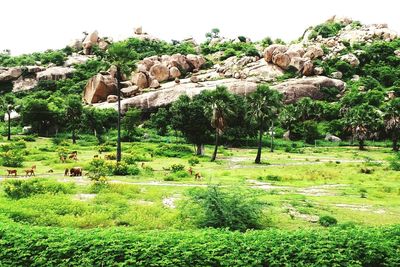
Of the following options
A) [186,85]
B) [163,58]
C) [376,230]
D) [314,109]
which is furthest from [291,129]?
[376,230]

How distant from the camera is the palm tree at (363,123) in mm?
81463

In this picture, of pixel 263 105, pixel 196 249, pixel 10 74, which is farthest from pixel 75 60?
pixel 196 249

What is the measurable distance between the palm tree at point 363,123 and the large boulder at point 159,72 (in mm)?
58028

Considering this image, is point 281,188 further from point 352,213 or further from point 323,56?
point 323,56

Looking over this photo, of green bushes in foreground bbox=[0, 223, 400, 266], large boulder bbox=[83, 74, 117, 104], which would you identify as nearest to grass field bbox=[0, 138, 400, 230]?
green bushes in foreground bbox=[0, 223, 400, 266]

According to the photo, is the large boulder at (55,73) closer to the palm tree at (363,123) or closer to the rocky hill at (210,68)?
the rocky hill at (210,68)

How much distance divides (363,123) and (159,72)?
6455 cm

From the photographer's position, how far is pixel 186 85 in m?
110

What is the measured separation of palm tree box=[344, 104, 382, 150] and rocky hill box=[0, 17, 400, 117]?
25.5 meters

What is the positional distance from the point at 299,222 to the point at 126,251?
12032 millimetres

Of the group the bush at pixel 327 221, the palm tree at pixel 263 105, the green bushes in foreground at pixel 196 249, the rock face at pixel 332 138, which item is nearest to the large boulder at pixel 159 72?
the rock face at pixel 332 138

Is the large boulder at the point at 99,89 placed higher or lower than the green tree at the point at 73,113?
higher

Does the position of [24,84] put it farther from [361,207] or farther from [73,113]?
[361,207]

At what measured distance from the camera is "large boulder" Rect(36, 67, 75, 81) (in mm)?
126625
